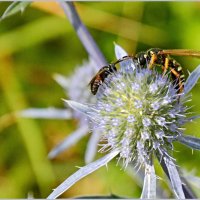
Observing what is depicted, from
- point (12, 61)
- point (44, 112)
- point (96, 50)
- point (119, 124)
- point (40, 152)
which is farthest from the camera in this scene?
point (12, 61)

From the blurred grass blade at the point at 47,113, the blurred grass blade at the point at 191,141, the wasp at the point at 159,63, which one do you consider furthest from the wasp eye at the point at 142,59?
the blurred grass blade at the point at 47,113

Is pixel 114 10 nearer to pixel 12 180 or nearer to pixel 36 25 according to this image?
pixel 36 25

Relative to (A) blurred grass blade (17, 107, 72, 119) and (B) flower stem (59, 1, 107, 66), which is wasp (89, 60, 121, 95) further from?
(A) blurred grass blade (17, 107, 72, 119)

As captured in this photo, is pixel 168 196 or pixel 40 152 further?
pixel 40 152

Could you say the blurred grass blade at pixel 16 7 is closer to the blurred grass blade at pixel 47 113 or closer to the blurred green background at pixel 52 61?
the blurred grass blade at pixel 47 113

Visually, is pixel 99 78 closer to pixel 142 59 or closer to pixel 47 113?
pixel 142 59

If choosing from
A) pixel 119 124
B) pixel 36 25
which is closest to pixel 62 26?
pixel 36 25

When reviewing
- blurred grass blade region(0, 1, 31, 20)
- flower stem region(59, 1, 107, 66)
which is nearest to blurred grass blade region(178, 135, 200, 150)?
flower stem region(59, 1, 107, 66)

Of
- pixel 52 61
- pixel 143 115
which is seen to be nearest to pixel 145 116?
pixel 143 115
